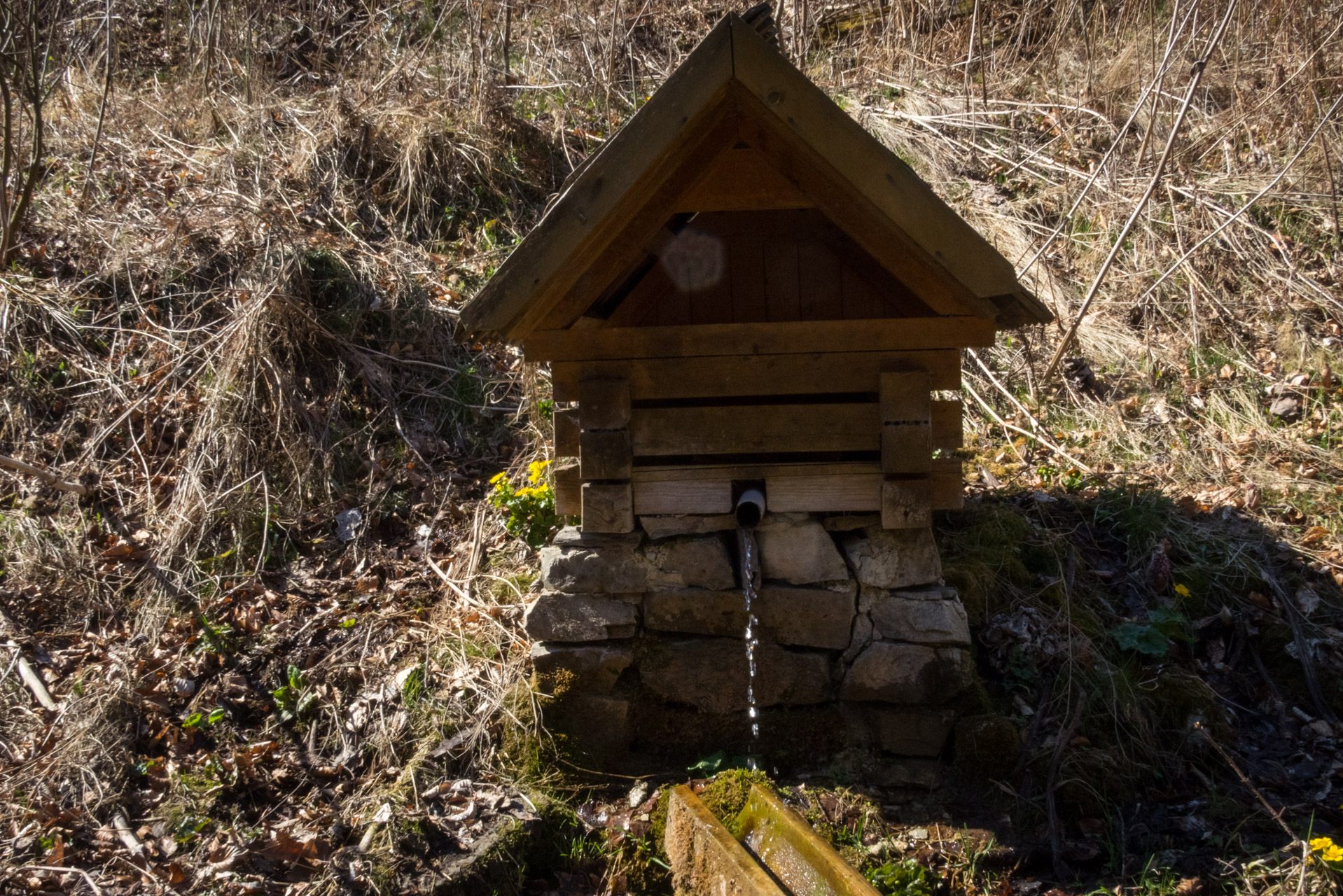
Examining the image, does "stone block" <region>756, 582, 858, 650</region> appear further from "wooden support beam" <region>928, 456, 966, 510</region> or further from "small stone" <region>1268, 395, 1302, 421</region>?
"small stone" <region>1268, 395, 1302, 421</region>

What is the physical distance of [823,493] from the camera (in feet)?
12.2

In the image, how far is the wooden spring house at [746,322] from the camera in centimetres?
324

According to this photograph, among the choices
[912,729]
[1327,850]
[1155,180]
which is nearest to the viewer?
[1327,850]

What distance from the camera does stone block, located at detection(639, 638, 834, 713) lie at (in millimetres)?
3822

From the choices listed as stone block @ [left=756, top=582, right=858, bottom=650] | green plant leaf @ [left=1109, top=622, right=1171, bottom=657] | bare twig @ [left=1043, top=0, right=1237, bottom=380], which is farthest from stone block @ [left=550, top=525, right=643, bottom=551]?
bare twig @ [left=1043, top=0, right=1237, bottom=380]

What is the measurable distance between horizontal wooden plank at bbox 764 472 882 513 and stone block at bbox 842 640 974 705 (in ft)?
1.88

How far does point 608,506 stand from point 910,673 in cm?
136

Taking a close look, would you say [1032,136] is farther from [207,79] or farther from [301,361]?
[207,79]

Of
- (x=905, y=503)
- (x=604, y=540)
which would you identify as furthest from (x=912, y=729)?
(x=604, y=540)

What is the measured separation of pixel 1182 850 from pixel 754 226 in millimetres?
2837

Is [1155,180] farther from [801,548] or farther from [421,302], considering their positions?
[421,302]

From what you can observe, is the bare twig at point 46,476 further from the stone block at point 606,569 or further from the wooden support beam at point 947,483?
the wooden support beam at point 947,483

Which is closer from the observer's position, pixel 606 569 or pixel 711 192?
pixel 711 192

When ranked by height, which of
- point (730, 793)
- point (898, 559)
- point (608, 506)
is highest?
A: point (608, 506)
